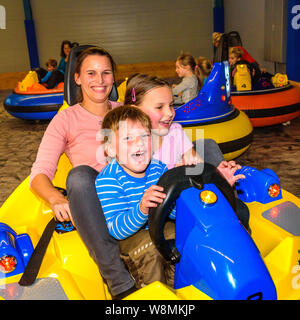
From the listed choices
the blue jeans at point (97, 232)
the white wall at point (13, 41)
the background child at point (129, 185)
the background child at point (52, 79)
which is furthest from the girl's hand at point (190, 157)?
the white wall at point (13, 41)

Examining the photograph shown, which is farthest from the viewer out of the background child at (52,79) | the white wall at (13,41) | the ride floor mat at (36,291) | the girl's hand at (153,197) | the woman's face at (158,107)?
the white wall at (13,41)

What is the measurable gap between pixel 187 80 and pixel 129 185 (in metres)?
2.26

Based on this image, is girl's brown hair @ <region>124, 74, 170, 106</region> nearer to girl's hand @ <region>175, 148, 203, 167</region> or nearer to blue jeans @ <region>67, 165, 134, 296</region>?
girl's hand @ <region>175, 148, 203, 167</region>

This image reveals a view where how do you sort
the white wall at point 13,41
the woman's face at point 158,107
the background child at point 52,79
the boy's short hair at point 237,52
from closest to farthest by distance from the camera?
1. the woman's face at point 158,107
2. the boy's short hair at point 237,52
3. the background child at point 52,79
4. the white wall at point 13,41

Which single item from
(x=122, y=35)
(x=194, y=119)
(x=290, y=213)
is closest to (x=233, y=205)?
(x=290, y=213)

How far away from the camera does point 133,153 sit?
0.93m

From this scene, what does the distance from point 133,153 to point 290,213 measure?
1.69 feet

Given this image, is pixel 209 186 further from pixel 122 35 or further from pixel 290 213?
pixel 122 35

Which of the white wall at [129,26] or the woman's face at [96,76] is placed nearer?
the woman's face at [96,76]

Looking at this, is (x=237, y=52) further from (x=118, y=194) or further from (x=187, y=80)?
(x=118, y=194)

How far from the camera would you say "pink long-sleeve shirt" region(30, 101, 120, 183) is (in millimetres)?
1236

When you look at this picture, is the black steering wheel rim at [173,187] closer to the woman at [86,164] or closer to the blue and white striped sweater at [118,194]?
the blue and white striped sweater at [118,194]

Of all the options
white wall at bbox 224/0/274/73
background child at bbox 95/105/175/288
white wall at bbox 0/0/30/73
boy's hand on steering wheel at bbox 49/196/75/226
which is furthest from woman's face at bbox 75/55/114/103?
white wall at bbox 0/0/30/73

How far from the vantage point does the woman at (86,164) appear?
971 millimetres
